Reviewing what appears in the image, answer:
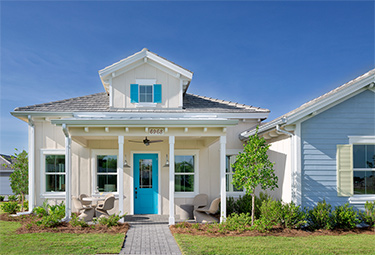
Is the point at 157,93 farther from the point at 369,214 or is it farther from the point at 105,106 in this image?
the point at 369,214

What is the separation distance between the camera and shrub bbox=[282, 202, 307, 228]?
29.1 ft

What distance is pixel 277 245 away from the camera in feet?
24.2

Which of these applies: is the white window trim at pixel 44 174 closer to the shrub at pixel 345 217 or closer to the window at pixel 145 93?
the window at pixel 145 93

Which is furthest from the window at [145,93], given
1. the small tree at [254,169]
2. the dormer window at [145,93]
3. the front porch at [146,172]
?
the small tree at [254,169]

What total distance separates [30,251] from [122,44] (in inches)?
372

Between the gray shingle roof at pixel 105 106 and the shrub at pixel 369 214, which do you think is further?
the gray shingle roof at pixel 105 106

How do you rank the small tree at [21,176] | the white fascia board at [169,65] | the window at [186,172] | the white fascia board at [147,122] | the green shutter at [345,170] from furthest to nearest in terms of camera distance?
the small tree at [21,176] → the white fascia board at [169,65] → the window at [186,172] → the green shutter at [345,170] → the white fascia board at [147,122]

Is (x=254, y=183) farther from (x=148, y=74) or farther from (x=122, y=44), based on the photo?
(x=122, y=44)

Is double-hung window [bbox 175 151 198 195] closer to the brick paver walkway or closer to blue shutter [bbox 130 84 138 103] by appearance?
the brick paver walkway

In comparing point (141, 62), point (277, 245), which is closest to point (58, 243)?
point (277, 245)

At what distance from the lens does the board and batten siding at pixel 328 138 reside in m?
9.38

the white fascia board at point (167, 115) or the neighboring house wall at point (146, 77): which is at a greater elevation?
the neighboring house wall at point (146, 77)

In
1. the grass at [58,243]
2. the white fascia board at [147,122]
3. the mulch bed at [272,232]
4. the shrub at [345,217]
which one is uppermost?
the white fascia board at [147,122]

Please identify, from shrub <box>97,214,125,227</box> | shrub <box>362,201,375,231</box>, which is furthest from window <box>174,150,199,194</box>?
shrub <box>362,201,375,231</box>
